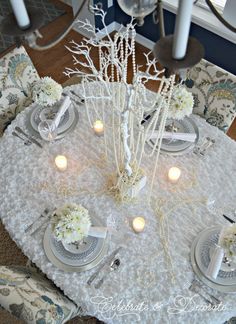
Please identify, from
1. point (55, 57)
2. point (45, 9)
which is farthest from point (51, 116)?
point (45, 9)

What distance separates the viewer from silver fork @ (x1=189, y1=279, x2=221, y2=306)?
4.71ft

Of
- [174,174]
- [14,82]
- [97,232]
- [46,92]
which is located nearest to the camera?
[97,232]

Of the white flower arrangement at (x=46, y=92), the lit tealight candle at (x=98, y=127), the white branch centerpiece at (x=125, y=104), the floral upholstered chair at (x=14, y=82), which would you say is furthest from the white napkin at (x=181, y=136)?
the floral upholstered chair at (x=14, y=82)

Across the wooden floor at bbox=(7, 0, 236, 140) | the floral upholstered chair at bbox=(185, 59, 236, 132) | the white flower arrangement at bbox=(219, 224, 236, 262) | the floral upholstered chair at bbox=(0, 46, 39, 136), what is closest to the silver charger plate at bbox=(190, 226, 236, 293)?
the white flower arrangement at bbox=(219, 224, 236, 262)

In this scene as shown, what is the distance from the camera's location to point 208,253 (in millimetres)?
1542

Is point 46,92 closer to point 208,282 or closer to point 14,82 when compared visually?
point 14,82

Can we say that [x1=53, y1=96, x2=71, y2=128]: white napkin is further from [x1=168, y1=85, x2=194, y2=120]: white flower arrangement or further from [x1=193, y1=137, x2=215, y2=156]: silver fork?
[x1=193, y1=137, x2=215, y2=156]: silver fork

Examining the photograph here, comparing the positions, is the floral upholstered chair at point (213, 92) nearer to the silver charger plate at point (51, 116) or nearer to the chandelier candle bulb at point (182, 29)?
the silver charger plate at point (51, 116)

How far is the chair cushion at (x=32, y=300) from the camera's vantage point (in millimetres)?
1345

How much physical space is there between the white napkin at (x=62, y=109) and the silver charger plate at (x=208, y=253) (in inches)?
34.9

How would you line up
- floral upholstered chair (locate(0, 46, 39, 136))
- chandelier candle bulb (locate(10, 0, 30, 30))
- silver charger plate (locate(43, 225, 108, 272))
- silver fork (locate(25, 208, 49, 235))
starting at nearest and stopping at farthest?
chandelier candle bulb (locate(10, 0, 30, 30))
silver charger plate (locate(43, 225, 108, 272))
silver fork (locate(25, 208, 49, 235))
floral upholstered chair (locate(0, 46, 39, 136))

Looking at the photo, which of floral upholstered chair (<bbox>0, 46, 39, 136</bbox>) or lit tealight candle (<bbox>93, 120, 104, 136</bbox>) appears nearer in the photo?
lit tealight candle (<bbox>93, 120, 104, 136</bbox>)

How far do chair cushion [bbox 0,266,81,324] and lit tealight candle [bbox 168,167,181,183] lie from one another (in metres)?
0.68

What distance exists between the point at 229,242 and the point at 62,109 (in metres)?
1.05
